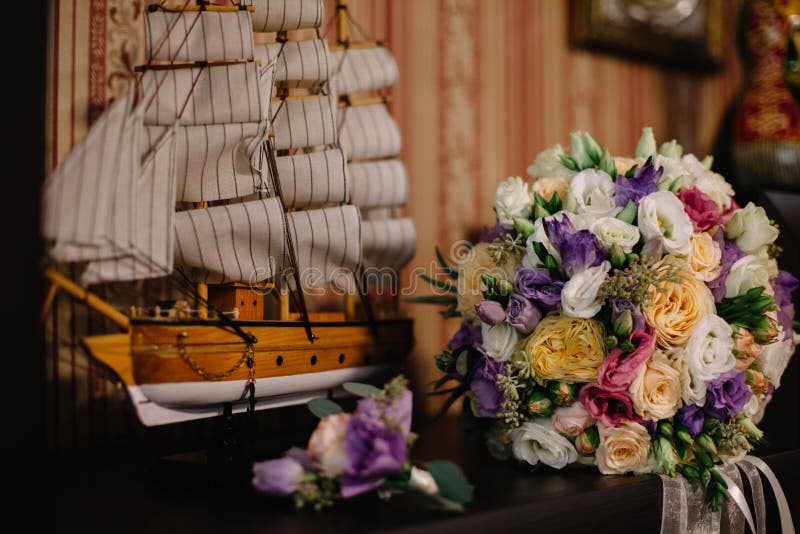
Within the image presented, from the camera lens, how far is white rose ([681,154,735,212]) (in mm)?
824

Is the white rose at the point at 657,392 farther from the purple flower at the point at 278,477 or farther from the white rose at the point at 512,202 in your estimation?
the purple flower at the point at 278,477

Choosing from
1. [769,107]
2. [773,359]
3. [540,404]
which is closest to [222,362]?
[540,404]

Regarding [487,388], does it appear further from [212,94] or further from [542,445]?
[212,94]

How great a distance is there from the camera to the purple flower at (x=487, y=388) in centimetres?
77

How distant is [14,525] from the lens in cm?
54

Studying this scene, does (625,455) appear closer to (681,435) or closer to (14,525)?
(681,435)

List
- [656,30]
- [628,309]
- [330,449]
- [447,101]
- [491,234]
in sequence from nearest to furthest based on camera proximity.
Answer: [330,449] < [628,309] < [491,234] < [447,101] < [656,30]

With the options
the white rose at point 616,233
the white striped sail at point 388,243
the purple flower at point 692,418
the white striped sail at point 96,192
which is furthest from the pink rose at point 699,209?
the white striped sail at point 96,192

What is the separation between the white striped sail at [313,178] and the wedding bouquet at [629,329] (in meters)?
0.23

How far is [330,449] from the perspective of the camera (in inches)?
21.7

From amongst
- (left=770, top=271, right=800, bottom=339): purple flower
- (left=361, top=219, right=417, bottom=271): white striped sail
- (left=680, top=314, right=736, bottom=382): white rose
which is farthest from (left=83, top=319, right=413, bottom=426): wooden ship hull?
(left=770, top=271, right=800, bottom=339): purple flower

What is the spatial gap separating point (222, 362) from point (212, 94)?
32cm

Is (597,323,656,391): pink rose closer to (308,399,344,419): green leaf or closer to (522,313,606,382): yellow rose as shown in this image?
(522,313,606,382): yellow rose

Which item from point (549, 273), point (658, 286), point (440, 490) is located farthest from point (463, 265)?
point (440, 490)
